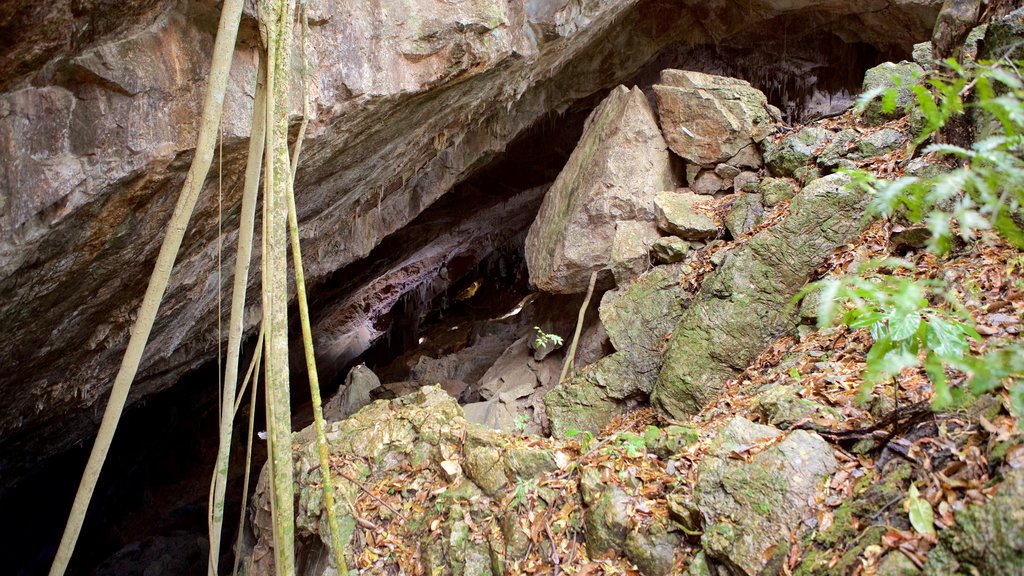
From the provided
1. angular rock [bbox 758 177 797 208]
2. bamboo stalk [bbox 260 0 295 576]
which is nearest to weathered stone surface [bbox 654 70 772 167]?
angular rock [bbox 758 177 797 208]

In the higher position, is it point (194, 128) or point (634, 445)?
point (194, 128)

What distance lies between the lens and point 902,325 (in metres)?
2.09

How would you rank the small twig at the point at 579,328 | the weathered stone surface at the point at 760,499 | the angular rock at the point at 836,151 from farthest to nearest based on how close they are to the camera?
the small twig at the point at 579,328 < the angular rock at the point at 836,151 < the weathered stone surface at the point at 760,499

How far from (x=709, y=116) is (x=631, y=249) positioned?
82.4 inches

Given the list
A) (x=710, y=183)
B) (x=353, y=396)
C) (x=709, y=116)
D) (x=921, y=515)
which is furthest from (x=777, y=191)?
(x=353, y=396)

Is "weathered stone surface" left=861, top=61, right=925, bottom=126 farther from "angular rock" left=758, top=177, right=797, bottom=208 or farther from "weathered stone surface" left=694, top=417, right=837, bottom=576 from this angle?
"weathered stone surface" left=694, top=417, right=837, bottom=576

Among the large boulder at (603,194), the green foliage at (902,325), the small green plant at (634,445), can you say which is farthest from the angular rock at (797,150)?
the green foliage at (902,325)

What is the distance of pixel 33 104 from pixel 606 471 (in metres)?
4.09

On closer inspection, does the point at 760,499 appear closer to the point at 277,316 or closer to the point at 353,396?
the point at 277,316

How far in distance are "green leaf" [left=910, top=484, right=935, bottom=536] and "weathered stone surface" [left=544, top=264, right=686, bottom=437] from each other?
12.4 ft

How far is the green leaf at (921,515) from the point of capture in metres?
2.20

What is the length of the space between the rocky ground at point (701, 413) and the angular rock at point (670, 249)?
3cm

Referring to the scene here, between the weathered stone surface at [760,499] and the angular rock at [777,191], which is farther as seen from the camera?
the angular rock at [777,191]

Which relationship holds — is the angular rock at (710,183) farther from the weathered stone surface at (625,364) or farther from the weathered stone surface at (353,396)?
the weathered stone surface at (353,396)
